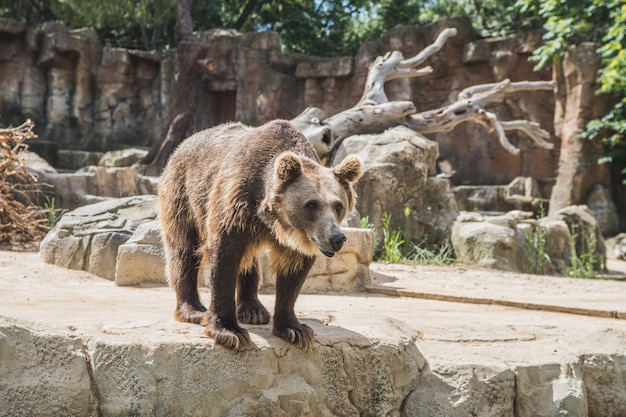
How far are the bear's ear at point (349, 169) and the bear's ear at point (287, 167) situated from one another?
→ 26 centimetres

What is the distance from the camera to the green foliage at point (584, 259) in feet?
30.9

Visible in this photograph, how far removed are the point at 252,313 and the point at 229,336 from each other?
694 mm

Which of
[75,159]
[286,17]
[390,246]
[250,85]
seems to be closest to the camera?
[390,246]

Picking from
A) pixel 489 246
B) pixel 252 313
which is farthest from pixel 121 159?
pixel 252 313

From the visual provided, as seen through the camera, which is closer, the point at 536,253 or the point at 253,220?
the point at 253,220

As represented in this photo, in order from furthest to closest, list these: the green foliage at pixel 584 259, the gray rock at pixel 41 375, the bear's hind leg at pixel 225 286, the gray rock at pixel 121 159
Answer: the gray rock at pixel 121 159, the green foliage at pixel 584 259, the bear's hind leg at pixel 225 286, the gray rock at pixel 41 375

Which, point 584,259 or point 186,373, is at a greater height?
point 186,373

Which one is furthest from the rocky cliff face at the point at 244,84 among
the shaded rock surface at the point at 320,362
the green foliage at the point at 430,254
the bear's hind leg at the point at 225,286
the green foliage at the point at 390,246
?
the bear's hind leg at the point at 225,286

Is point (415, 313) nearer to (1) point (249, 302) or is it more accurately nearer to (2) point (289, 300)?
(1) point (249, 302)

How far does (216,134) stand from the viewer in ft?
13.8

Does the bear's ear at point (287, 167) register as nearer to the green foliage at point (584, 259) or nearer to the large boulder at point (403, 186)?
the large boulder at point (403, 186)

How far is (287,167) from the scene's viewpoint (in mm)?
3391

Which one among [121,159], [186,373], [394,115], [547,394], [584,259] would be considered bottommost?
[584,259]

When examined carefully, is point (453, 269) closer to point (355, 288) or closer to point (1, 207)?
point (355, 288)
